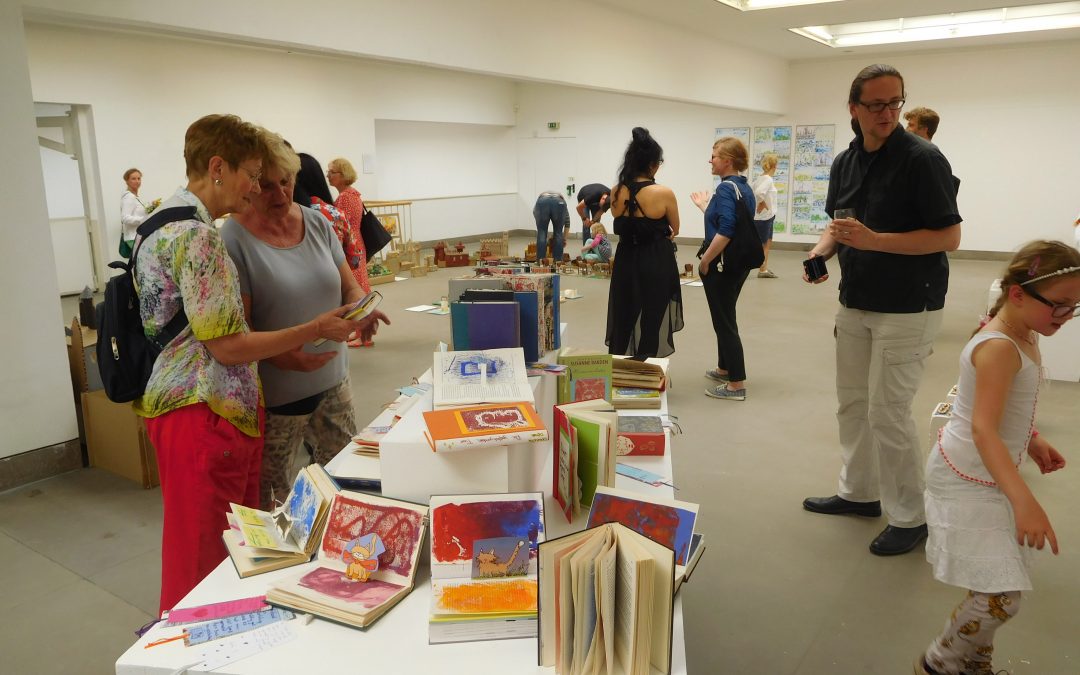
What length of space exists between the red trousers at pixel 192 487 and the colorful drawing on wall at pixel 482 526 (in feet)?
2.29

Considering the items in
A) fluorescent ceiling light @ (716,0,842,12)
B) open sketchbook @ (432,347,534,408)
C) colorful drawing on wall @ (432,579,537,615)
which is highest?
fluorescent ceiling light @ (716,0,842,12)

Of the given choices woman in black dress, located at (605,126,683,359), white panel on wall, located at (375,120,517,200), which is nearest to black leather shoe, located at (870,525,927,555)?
woman in black dress, located at (605,126,683,359)

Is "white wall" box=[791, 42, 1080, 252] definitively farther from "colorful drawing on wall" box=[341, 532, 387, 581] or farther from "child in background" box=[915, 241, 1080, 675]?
"colorful drawing on wall" box=[341, 532, 387, 581]

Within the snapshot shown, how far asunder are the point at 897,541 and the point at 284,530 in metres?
2.44

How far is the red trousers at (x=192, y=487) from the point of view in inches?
75.1

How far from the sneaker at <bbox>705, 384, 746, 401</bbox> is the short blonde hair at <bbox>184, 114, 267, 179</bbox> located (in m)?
3.82

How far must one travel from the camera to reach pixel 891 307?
2.84 m

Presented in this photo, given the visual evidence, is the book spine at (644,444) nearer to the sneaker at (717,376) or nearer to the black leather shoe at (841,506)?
the black leather shoe at (841,506)

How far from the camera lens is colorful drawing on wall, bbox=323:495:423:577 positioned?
163 centimetres

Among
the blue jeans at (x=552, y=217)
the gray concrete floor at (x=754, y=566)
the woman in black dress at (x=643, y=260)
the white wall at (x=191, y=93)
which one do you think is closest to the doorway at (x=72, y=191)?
the white wall at (x=191, y=93)

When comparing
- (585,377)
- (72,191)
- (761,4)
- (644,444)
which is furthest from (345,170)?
(72,191)

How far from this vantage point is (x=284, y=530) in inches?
69.7

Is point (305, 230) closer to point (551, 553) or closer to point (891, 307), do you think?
point (551, 553)

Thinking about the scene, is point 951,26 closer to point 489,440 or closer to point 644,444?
point 644,444
